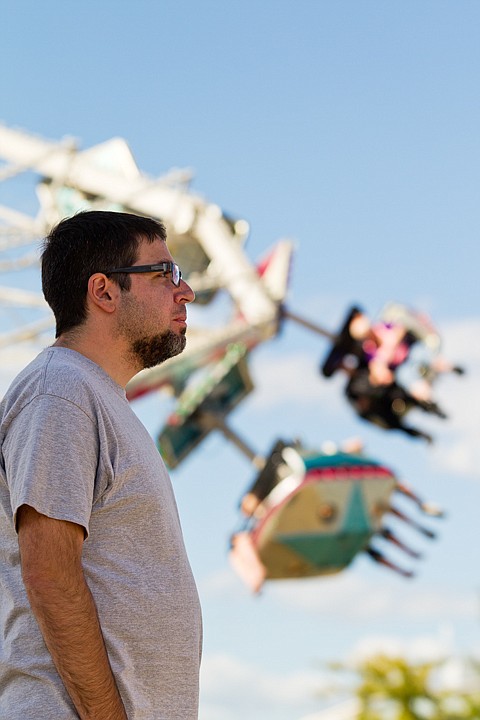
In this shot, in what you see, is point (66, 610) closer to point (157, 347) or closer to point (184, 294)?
point (157, 347)

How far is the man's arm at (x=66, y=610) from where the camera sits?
8.29 feet

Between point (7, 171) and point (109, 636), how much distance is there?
53.7 ft

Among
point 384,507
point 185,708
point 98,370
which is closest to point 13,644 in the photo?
point 185,708

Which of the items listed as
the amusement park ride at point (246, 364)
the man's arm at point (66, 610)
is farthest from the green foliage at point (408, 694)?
the man's arm at point (66, 610)

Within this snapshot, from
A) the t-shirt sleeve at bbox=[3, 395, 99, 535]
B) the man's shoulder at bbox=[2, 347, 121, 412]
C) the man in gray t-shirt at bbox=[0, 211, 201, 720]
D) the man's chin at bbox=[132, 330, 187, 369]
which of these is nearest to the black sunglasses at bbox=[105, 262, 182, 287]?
the man in gray t-shirt at bbox=[0, 211, 201, 720]

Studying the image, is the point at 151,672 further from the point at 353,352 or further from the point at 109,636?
the point at 353,352

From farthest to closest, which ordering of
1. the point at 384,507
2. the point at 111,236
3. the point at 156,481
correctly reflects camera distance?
the point at 384,507
the point at 111,236
the point at 156,481

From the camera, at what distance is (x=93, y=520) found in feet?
8.91

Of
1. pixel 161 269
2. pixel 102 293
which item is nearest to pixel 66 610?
pixel 102 293

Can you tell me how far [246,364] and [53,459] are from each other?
16047mm

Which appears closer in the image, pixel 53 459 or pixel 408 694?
pixel 53 459

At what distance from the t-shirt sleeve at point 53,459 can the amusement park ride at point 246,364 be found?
47.0 feet

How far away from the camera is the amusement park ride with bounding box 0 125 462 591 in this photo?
1717 cm

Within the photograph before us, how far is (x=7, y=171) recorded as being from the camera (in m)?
18.3
